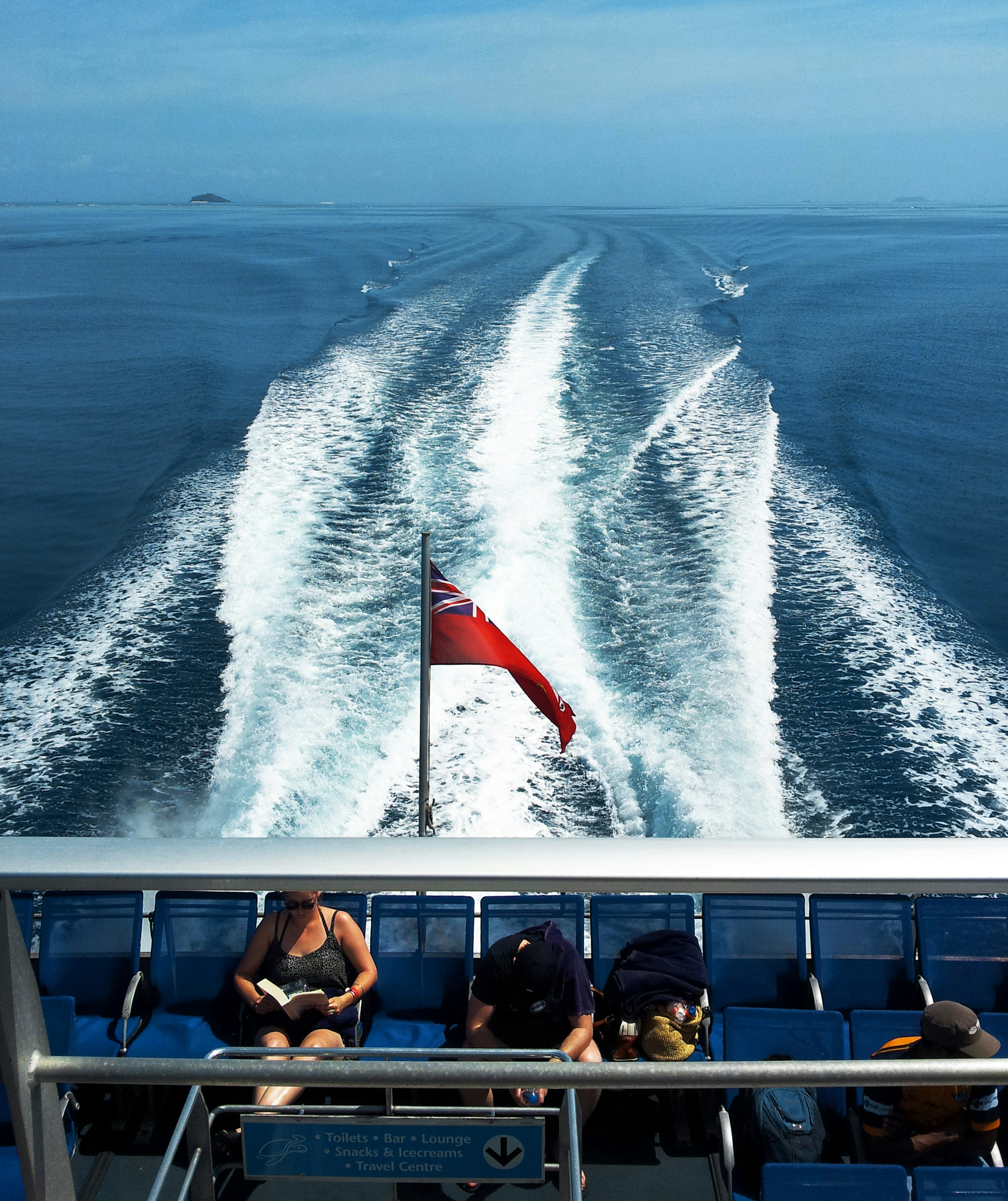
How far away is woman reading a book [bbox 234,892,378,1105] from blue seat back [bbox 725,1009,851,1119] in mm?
1374

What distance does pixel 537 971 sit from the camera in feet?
11.8

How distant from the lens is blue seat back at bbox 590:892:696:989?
447 centimetres

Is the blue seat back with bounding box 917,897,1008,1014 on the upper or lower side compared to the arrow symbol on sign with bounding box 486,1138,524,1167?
lower

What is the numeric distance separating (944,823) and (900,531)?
24.4 feet

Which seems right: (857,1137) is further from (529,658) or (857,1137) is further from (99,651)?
(99,651)

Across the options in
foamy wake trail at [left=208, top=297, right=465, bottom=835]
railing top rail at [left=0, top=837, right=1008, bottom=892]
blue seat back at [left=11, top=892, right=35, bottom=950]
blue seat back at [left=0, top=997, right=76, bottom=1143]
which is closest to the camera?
railing top rail at [left=0, top=837, right=1008, bottom=892]

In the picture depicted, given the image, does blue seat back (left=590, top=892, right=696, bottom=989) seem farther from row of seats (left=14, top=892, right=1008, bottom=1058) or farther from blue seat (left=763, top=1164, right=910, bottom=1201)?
blue seat (left=763, top=1164, right=910, bottom=1201)

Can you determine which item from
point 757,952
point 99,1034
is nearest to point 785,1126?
point 757,952

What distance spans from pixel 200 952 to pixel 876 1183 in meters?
2.86

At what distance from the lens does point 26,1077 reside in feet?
5.67

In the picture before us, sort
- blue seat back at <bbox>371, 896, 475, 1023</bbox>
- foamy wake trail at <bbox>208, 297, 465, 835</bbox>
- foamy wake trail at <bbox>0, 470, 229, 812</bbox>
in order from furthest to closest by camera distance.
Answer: foamy wake trail at <bbox>0, 470, 229, 812</bbox>
foamy wake trail at <bbox>208, 297, 465, 835</bbox>
blue seat back at <bbox>371, 896, 475, 1023</bbox>

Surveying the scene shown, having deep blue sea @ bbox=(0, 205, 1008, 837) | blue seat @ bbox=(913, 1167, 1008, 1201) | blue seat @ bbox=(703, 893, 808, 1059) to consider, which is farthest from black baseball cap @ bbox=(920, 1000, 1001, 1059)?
deep blue sea @ bbox=(0, 205, 1008, 837)

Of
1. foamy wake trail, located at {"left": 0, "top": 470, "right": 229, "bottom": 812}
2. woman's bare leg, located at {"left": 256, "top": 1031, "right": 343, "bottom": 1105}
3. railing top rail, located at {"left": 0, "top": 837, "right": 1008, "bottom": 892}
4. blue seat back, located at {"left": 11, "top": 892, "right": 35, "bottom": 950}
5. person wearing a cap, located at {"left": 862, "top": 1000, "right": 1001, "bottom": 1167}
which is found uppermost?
railing top rail, located at {"left": 0, "top": 837, "right": 1008, "bottom": 892}

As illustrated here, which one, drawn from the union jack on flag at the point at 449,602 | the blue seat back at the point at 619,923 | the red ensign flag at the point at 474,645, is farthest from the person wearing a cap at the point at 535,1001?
the union jack on flag at the point at 449,602
